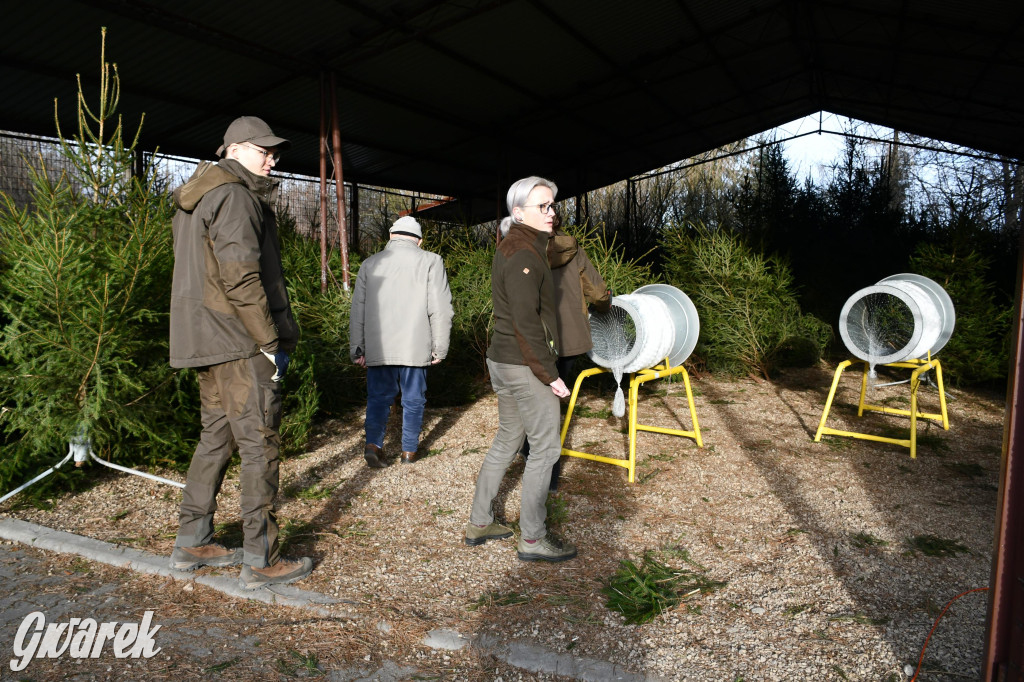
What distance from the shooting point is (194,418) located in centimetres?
480

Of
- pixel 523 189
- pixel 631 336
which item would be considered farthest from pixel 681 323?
pixel 523 189

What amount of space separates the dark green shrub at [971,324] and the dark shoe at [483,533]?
7.83m

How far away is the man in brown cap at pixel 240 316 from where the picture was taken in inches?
112

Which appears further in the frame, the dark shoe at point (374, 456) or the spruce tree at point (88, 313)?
the dark shoe at point (374, 456)

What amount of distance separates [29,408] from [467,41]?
9175 millimetres

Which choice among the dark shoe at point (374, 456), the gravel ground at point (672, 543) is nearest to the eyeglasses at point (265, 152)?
the gravel ground at point (672, 543)

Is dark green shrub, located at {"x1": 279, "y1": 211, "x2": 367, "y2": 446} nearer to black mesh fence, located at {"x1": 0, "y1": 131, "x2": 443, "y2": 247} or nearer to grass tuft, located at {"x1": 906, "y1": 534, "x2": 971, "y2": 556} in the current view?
black mesh fence, located at {"x1": 0, "y1": 131, "x2": 443, "y2": 247}

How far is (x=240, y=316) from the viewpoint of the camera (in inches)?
113

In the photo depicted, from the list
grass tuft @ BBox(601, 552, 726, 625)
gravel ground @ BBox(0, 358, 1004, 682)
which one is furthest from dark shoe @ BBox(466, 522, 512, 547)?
grass tuft @ BBox(601, 552, 726, 625)

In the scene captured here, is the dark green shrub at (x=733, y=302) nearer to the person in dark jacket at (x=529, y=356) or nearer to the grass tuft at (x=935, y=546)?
the grass tuft at (x=935, y=546)

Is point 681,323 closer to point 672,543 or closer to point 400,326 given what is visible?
point 672,543

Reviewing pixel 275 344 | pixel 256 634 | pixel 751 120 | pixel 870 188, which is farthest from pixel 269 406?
pixel 751 120

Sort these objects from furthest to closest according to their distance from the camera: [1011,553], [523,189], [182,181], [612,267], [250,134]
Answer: [612,267] < [182,181] < [523,189] < [250,134] < [1011,553]

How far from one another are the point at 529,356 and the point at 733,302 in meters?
6.52
